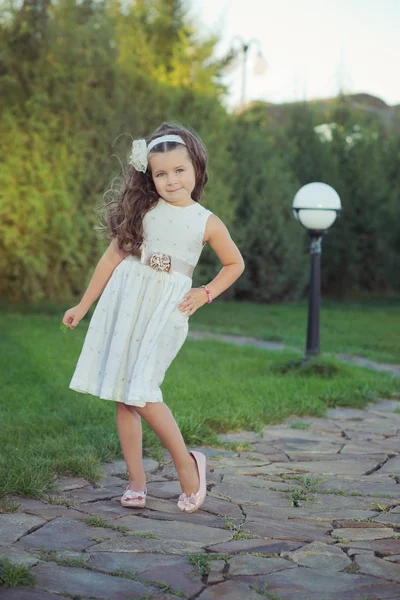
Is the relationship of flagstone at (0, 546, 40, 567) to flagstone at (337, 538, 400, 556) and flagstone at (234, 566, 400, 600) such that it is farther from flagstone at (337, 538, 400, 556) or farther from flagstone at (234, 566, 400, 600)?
flagstone at (337, 538, 400, 556)

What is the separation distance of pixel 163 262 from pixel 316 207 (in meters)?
3.48

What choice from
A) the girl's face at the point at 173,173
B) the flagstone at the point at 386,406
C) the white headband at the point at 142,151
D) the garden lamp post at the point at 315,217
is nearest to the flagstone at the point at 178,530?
the girl's face at the point at 173,173

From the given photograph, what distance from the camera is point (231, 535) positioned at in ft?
10.2

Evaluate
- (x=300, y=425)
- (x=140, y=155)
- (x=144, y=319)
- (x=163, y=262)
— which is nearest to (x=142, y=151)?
(x=140, y=155)

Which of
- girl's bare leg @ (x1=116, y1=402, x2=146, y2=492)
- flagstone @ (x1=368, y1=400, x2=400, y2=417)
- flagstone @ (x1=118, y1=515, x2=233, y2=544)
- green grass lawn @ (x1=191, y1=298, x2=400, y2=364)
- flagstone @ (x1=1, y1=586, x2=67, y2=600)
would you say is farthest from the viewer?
green grass lawn @ (x1=191, y1=298, x2=400, y2=364)

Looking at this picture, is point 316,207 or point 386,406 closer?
point 386,406

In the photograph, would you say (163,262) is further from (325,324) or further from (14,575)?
(325,324)

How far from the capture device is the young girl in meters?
3.34

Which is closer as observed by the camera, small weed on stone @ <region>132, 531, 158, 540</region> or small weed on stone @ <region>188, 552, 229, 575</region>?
small weed on stone @ <region>188, 552, 229, 575</region>

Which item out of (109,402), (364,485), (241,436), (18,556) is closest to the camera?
(18,556)

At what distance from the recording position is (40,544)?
2900mm

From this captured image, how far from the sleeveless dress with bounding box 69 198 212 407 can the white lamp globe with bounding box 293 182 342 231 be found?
10.9 ft

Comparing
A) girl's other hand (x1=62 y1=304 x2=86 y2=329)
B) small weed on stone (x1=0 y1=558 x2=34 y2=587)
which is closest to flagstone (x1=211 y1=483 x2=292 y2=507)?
girl's other hand (x1=62 y1=304 x2=86 y2=329)

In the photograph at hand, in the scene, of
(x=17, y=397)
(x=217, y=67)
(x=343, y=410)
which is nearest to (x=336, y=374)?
(x=343, y=410)
